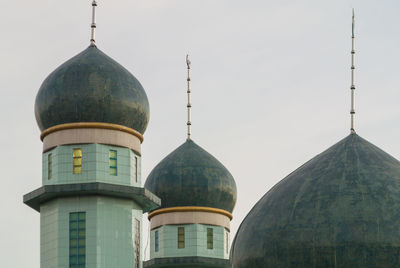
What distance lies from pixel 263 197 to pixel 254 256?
235 centimetres

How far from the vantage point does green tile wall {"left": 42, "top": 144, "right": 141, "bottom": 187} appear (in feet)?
140

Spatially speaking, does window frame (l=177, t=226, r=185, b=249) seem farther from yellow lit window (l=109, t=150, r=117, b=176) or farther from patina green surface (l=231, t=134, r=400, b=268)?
patina green surface (l=231, t=134, r=400, b=268)

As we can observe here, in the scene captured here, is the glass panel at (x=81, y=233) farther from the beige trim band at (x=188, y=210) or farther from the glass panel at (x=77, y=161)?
the beige trim band at (x=188, y=210)

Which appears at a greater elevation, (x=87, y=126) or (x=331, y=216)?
(x=87, y=126)

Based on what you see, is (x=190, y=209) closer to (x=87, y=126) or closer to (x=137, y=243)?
(x=137, y=243)

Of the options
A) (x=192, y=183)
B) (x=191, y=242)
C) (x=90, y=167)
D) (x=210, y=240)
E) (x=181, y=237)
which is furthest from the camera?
(x=192, y=183)

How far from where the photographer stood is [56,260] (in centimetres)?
4178

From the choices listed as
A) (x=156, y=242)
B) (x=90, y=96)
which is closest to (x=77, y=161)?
(x=90, y=96)

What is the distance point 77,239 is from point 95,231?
720 mm

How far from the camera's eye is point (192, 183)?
174 feet

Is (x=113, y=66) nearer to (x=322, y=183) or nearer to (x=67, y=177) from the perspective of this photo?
(x=67, y=177)

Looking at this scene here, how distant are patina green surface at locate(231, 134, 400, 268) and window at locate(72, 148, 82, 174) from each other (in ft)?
30.1

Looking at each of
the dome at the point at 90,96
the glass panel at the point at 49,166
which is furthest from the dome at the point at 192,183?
the glass panel at the point at 49,166


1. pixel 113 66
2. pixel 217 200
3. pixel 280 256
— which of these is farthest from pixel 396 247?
pixel 217 200
